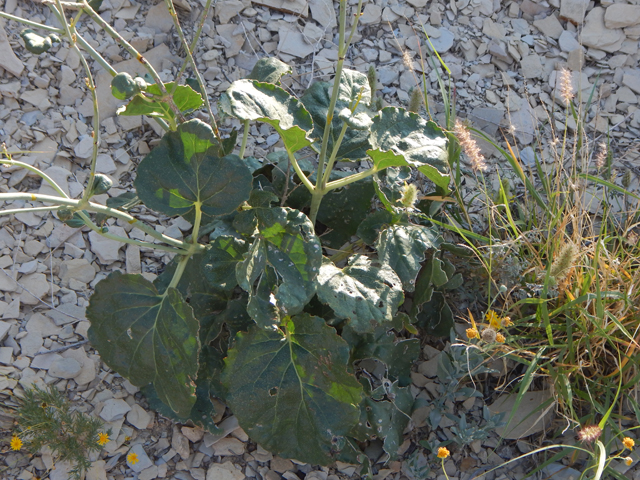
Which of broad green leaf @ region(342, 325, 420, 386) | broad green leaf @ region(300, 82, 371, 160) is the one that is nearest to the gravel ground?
broad green leaf @ region(342, 325, 420, 386)

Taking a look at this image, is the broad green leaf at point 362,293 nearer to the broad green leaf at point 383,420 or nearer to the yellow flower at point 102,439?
the broad green leaf at point 383,420

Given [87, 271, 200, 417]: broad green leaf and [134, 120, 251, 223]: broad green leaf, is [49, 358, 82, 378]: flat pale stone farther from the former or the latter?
[134, 120, 251, 223]: broad green leaf

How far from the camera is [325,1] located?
2.70 metres

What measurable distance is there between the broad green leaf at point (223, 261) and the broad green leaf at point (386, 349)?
1.39 ft

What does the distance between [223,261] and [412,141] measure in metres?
0.69

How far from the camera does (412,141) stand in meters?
1.82

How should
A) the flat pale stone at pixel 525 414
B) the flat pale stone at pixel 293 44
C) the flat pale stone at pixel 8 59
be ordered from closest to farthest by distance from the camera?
the flat pale stone at pixel 525 414
the flat pale stone at pixel 8 59
the flat pale stone at pixel 293 44

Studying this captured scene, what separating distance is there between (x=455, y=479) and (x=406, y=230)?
0.84 meters

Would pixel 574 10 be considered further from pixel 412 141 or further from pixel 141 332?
pixel 141 332

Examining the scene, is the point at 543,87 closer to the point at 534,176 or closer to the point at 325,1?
the point at 534,176

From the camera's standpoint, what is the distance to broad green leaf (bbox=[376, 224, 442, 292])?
5.78ft

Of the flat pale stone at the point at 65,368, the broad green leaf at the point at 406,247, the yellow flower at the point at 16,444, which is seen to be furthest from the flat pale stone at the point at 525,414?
the yellow flower at the point at 16,444

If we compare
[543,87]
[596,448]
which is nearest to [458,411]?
[596,448]

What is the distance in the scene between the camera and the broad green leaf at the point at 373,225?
189 cm
